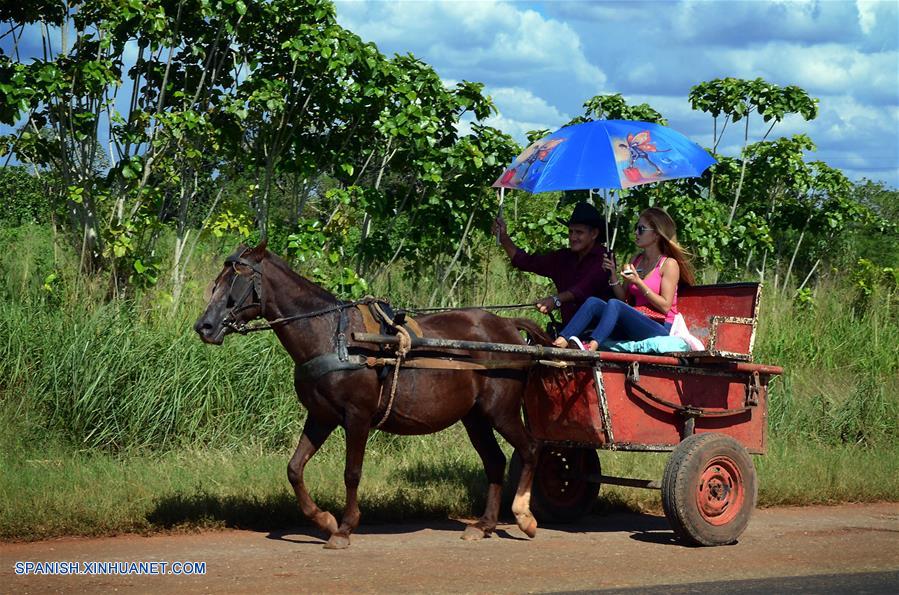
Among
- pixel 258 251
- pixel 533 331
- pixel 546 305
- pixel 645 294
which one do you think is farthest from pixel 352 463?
pixel 645 294

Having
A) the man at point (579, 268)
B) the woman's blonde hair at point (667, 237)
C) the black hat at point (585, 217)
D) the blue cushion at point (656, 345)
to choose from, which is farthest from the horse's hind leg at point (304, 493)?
the woman's blonde hair at point (667, 237)

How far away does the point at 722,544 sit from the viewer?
7852 mm

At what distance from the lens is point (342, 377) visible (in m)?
7.45

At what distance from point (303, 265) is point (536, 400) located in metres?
4.14

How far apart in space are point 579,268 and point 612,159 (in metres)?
1.02

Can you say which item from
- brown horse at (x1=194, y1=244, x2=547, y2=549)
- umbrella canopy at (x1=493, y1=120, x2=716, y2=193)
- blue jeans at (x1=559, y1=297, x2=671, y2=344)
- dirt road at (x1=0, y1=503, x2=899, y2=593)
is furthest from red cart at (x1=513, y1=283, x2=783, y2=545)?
umbrella canopy at (x1=493, y1=120, x2=716, y2=193)

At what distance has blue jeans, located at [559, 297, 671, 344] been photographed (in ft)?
25.9

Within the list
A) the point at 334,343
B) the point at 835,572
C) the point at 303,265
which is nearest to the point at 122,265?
the point at 303,265

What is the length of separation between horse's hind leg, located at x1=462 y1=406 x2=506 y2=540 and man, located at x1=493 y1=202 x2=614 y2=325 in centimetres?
96

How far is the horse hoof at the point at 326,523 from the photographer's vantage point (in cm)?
755

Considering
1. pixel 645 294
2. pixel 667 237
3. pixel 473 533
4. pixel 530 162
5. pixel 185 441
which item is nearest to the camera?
pixel 473 533

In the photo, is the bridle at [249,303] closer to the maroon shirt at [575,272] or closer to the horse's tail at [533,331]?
the horse's tail at [533,331]

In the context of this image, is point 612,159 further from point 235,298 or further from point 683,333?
point 235,298

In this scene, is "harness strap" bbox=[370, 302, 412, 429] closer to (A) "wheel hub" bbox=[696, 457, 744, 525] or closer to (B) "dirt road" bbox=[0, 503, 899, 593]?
(B) "dirt road" bbox=[0, 503, 899, 593]
